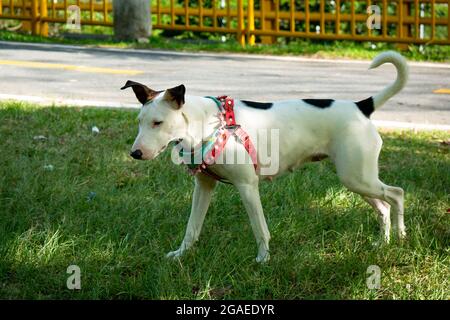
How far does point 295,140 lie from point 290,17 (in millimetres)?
10219

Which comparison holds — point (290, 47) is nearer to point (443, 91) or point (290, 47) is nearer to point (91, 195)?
point (443, 91)

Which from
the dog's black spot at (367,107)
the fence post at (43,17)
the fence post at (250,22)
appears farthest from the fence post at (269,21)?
the dog's black spot at (367,107)

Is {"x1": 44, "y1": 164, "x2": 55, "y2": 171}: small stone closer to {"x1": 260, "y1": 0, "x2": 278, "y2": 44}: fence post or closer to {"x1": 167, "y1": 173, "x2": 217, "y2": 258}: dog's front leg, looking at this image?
{"x1": 167, "y1": 173, "x2": 217, "y2": 258}: dog's front leg

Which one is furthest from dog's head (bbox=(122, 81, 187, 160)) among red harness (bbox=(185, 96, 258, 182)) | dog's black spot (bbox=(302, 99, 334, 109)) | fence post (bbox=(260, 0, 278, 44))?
fence post (bbox=(260, 0, 278, 44))

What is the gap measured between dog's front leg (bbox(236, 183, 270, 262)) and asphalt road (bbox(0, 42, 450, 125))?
423 cm

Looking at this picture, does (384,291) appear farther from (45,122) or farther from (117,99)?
(117,99)

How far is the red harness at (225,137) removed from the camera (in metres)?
4.83

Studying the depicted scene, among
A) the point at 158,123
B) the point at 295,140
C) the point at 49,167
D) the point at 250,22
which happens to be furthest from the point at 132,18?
the point at 158,123

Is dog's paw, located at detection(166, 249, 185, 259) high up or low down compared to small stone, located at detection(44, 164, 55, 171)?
down

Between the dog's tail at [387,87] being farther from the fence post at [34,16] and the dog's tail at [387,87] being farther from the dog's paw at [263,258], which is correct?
the fence post at [34,16]

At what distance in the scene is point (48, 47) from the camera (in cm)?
1446

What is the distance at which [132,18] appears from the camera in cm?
1498

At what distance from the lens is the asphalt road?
9.90 metres

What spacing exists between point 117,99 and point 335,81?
2815 mm
